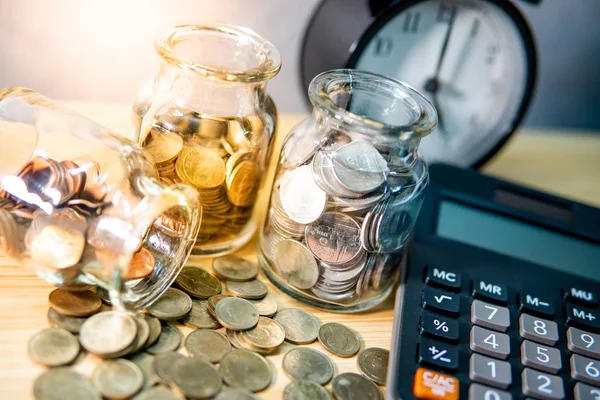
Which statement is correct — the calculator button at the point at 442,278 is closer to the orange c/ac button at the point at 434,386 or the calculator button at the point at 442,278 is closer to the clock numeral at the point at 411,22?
the orange c/ac button at the point at 434,386

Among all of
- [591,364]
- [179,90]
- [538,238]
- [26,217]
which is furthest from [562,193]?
[26,217]

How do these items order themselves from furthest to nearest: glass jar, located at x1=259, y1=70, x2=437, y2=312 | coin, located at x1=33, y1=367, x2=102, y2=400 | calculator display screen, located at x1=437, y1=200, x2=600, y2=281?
calculator display screen, located at x1=437, y1=200, x2=600, y2=281
glass jar, located at x1=259, y1=70, x2=437, y2=312
coin, located at x1=33, y1=367, x2=102, y2=400

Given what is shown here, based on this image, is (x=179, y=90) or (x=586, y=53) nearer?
(x=179, y=90)

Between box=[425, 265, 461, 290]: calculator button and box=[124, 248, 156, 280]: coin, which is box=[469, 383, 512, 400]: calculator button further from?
box=[124, 248, 156, 280]: coin

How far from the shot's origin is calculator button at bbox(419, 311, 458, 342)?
483mm

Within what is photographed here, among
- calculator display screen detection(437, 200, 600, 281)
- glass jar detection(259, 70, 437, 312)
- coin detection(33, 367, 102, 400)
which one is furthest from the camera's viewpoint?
calculator display screen detection(437, 200, 600, 281)

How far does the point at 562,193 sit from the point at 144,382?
0.58 metres

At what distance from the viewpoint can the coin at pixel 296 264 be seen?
0.51 metres

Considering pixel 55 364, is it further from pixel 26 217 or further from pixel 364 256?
pixel 364 256

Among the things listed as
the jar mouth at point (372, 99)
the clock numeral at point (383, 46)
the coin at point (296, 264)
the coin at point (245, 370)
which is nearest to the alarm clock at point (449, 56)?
the clock numeral at point (383, 46)

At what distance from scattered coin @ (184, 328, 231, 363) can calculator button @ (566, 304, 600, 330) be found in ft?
0.91

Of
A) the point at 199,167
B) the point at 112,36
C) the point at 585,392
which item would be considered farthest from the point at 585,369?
the point at 112,36

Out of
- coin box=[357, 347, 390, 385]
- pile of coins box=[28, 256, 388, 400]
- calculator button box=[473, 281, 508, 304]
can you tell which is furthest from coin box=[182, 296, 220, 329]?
calculator button box=[473, 281, 508, 304]

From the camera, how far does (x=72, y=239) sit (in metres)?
0.46
